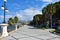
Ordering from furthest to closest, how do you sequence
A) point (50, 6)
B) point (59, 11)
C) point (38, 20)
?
point (38, 20), point (59, 11), point (50, 6)

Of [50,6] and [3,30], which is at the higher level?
[50,6]

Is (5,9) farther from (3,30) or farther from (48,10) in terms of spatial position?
(48,10)

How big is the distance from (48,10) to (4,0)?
115 feet

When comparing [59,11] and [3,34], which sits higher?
[59,11]

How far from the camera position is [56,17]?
5844 centimetres

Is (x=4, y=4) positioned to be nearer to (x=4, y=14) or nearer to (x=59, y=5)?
(x=4, y=14)

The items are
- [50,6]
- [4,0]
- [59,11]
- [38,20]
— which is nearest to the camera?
[4,0]

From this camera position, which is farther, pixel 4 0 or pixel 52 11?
pixel 52 11

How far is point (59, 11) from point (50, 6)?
754 cm

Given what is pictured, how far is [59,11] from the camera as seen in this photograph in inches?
2199

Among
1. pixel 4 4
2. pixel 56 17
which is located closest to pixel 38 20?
pixel 56 17

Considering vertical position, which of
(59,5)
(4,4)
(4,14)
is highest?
(59,5)

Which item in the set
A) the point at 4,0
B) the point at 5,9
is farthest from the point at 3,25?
the point at 4,0

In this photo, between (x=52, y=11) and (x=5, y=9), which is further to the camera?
(x=52, y=11)
